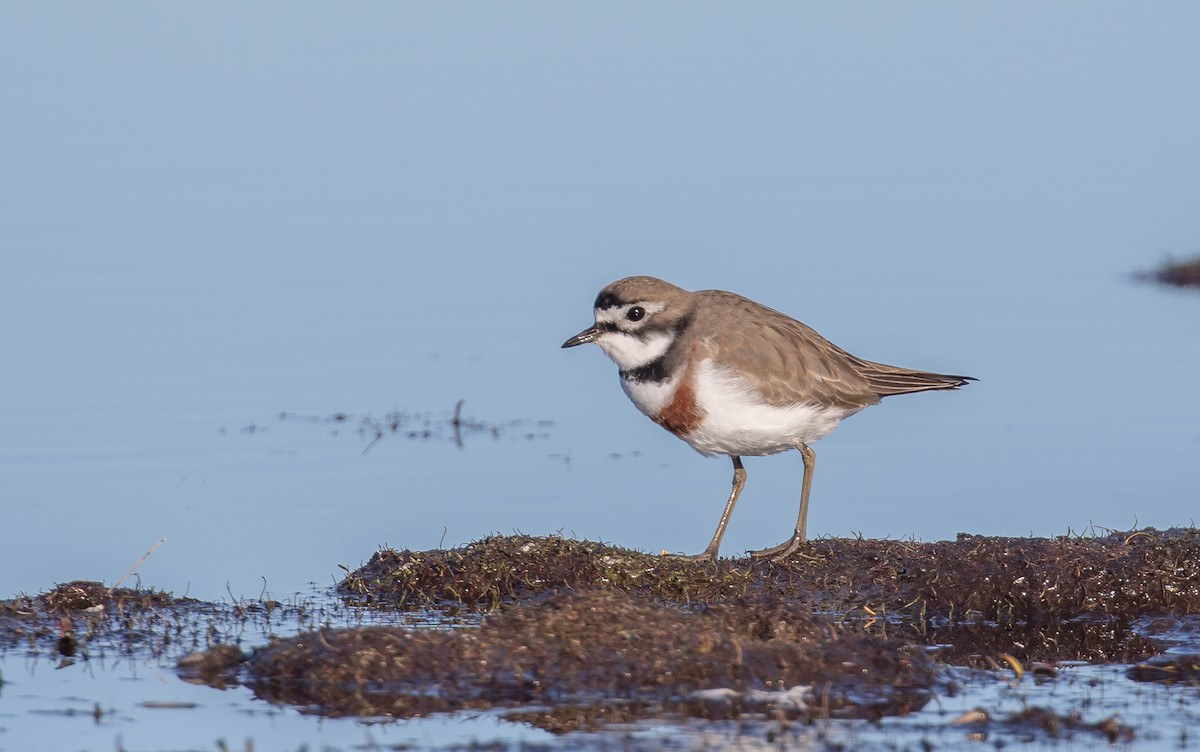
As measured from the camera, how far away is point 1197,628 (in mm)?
9742

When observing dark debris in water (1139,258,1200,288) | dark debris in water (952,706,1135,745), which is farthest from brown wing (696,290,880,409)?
dark debris in water (1139,258,1200,288)

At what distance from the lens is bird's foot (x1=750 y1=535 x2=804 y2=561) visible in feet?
34.8

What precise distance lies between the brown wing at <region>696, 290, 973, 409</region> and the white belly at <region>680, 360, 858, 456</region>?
8 centimetres

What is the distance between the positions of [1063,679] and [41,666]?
5.23m

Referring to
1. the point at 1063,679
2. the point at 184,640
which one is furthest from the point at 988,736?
the point at 184,640

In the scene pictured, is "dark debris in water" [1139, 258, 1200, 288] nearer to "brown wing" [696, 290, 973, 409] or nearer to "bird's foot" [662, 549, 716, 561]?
"brown wing" [696, 290, 973, 409]

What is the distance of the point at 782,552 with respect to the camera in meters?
10.7

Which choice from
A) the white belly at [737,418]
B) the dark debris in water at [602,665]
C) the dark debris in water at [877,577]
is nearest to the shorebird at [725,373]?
the white belly at [737,418]

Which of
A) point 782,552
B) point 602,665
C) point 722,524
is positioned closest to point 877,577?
point 782,552

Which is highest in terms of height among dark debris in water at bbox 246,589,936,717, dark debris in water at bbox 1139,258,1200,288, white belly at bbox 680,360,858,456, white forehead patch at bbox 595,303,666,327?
dark debris in water at bbox 1139,258,1200,288

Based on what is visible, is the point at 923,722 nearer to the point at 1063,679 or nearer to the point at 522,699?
the point at 1063,679

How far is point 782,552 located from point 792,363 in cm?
130

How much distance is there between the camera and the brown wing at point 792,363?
11008 mm

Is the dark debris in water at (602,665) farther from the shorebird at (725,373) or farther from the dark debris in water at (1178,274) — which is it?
the dark debris in water at (1178,274)
